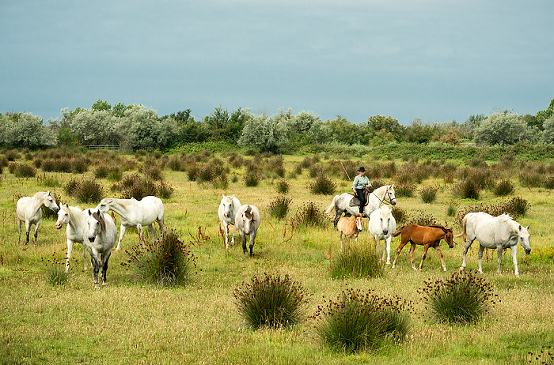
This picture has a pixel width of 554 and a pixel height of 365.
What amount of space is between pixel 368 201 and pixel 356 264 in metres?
5.62

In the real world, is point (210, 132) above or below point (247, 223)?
above

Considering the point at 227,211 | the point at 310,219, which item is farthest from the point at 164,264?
the point at 310,219

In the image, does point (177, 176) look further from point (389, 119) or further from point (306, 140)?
point (389, 119)

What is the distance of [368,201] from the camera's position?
15.9m

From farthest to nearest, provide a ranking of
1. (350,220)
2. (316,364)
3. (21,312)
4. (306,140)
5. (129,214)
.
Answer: (306,140), (350,220), (129,214), (21,312), (316,364)

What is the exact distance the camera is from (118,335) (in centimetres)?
671

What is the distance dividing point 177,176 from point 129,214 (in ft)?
70.2

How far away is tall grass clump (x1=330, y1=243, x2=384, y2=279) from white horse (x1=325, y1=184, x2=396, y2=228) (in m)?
5.41

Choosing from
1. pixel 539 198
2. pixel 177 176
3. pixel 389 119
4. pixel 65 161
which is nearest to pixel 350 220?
pixel 539 198

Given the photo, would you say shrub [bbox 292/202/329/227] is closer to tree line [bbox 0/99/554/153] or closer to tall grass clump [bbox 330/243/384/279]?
tall grass clump [bbox 330/243/384/279]

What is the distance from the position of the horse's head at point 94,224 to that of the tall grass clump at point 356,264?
4816 mm

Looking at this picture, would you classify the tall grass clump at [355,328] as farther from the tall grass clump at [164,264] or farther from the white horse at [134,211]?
the white horse at [134,211]

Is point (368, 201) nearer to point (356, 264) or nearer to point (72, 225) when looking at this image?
point (356, 264)

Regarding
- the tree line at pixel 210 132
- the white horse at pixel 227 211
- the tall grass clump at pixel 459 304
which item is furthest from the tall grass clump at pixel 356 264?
the tree line at pixel 210 132
